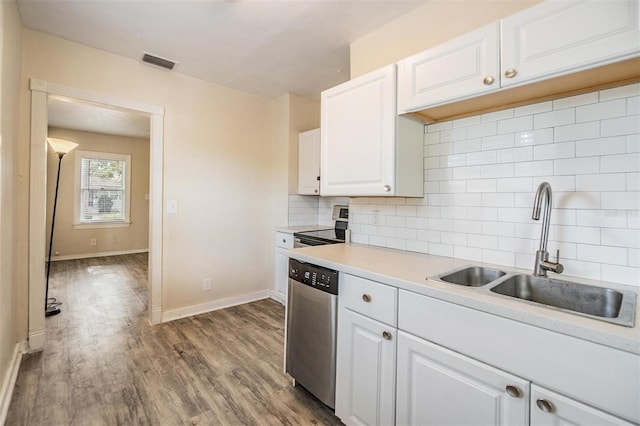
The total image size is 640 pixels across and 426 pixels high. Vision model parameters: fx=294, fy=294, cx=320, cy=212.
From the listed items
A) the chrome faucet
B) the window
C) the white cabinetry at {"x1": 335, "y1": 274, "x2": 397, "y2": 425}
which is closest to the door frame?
the white cabinetry at {"x1": 335, "y1": 274, "x2": 397, "y2": 425}

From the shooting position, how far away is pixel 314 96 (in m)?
Result: 3.67

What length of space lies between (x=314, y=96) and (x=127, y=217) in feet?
16.9

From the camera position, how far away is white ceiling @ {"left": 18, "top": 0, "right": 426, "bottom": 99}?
1938 millimetres

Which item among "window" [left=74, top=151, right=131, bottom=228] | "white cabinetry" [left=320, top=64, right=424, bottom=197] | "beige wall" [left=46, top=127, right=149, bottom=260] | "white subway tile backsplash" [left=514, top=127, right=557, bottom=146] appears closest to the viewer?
"white subway tile backsplash" [left=514, top=127, right=557, bottom=146]

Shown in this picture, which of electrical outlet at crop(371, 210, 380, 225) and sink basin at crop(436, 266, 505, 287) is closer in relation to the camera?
sink basin at crop(436, 266, 505, 287)

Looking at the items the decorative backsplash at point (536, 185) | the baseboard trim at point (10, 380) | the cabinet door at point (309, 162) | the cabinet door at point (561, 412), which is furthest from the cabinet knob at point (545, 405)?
the cabinet door at point (309, 162)

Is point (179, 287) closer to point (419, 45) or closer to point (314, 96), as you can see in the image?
point (314, 96)

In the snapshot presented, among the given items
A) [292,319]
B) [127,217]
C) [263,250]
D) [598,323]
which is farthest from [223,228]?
[127,217]

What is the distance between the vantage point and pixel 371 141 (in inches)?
71.0

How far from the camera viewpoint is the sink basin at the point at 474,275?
145 cm

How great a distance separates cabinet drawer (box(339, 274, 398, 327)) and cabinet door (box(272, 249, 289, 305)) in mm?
1964

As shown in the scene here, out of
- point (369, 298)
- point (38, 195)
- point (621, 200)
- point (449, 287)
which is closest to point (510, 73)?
point (621, 200)

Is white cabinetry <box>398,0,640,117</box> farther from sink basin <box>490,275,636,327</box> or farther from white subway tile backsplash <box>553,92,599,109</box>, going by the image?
sink basin <box>490,275,636,327</box>

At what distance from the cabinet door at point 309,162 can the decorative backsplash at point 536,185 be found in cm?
156
